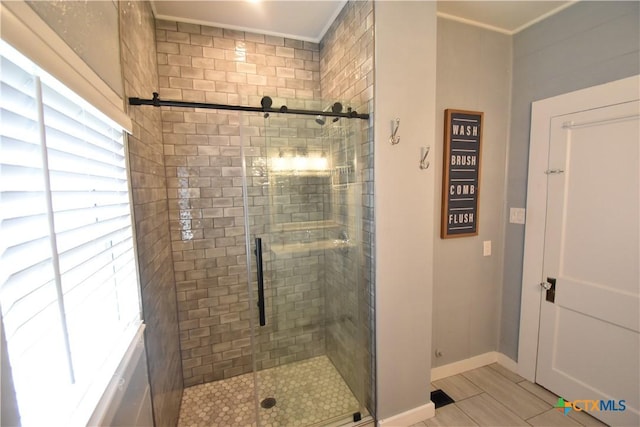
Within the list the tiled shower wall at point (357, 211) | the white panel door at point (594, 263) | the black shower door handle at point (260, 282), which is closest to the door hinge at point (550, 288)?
the white panel door at point (594, 263)

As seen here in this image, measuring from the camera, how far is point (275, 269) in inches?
72.9

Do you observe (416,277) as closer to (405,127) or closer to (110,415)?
(405,127)

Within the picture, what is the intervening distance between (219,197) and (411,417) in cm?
214

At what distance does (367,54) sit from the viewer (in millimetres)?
1546

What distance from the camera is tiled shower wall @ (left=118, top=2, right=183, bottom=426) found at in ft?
4.23

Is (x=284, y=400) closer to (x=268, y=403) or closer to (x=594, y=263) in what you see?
(x=268, y=403)

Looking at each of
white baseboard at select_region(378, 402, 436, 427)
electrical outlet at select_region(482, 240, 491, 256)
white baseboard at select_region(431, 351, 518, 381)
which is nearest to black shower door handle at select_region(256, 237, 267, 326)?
white baseboard at select_region(378, 402, 436, 427)

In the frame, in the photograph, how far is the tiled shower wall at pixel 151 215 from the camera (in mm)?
1289

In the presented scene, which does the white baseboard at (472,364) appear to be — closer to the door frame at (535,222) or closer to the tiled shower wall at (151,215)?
the door frame at (535,222)

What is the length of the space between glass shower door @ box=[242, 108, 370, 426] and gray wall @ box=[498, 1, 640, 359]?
4.75 ft

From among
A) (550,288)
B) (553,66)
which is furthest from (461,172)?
(550,288)

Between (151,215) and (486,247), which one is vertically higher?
(151,215)

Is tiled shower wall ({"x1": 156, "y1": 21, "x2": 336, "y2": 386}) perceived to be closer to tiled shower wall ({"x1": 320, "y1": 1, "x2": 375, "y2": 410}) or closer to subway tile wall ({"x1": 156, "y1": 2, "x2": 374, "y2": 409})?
subway tile wall ({"x1": 156, "y1": 2, "x2": 374, "y2": 409})

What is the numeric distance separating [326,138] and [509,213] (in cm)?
171
